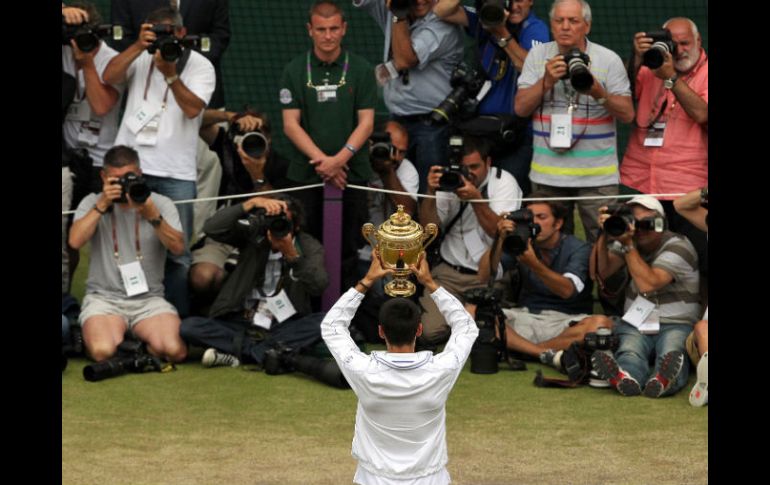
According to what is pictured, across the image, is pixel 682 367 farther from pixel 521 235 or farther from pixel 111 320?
pixel 111 320

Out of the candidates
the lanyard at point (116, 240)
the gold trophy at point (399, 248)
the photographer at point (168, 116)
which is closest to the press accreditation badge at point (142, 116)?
the photographer at point (168, 116)

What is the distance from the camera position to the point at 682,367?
27.5 feet

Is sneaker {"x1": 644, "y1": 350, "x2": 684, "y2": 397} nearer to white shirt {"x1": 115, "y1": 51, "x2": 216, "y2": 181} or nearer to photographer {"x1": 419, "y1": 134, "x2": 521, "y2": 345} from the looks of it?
photographer {"x1": 419, "y1": 134, "x2": 521, "y2": 345}

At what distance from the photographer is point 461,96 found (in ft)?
31.3

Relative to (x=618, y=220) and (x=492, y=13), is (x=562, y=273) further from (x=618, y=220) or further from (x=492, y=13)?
(x=492, y=13)

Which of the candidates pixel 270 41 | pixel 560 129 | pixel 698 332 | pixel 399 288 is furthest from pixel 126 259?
pixel 270 41

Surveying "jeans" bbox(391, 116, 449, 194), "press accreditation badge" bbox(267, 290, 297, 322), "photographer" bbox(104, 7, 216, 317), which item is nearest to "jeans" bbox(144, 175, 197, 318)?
"photographer" bbox(104, 7, 216, 317)

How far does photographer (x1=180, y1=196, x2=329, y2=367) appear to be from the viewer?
894cm

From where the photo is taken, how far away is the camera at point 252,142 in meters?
9.30

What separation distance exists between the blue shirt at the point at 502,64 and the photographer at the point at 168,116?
1.79 m

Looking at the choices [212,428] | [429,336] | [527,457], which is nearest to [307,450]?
[212,428]

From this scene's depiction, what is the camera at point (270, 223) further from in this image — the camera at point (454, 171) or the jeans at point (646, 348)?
the jeans at point (646, 348)

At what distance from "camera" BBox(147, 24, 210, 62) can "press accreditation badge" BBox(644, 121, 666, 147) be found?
9.64ft
